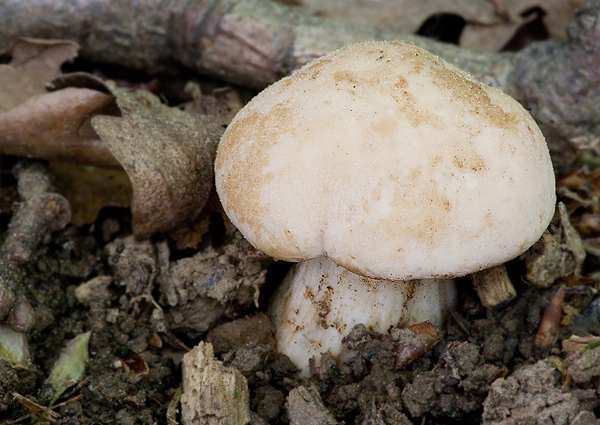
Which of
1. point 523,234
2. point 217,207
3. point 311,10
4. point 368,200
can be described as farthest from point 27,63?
point 523,234

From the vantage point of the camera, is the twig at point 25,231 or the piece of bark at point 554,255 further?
the piece of bark at point 554,255

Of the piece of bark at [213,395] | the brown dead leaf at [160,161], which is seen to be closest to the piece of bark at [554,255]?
the piece of bark at [213,395]

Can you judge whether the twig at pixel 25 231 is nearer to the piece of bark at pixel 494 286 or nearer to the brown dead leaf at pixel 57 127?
the brown dead leaf at pixel 57 127

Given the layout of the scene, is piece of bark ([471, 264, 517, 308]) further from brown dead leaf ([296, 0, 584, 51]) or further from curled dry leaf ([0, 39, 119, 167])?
brown dead leaf ([296, 0, 584, 51])

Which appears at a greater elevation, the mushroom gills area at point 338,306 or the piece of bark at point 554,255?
the piece of bark at point 554,255

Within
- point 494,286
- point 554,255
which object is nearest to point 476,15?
point 554,255

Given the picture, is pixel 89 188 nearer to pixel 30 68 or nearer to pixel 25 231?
pixel 25 231
